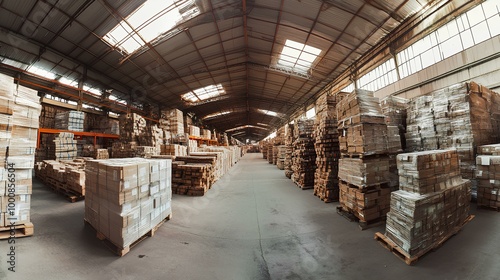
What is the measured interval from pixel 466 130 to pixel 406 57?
6.16m

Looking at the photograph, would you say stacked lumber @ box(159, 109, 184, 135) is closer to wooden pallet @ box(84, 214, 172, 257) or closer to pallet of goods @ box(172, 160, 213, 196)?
pallet of goods @ box(172, 160, 213, 196)

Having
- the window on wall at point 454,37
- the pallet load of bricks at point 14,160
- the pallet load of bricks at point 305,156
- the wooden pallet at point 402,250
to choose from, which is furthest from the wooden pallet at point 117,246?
the window on wall at point 454,37

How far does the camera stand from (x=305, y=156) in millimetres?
8516

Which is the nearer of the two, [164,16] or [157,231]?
[157,231]

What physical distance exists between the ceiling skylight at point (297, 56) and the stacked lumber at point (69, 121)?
Answer: 44.5 feet

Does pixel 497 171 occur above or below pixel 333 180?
above

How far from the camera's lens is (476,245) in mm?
3008

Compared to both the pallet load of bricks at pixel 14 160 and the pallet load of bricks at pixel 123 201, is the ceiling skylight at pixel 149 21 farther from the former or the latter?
the pallet load of bricks at pixel 123 201

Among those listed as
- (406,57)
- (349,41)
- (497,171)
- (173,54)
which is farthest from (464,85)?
(173,54)

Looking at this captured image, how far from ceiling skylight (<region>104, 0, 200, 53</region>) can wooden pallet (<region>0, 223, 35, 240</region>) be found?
9174 millimetres

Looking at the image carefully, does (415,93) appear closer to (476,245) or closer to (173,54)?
(476,245)

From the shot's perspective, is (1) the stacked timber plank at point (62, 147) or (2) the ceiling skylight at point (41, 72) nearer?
(1) the stacked timber plank at point (62, 147)

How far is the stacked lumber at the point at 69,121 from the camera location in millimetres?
10164

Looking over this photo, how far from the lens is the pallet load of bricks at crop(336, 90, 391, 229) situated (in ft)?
14.0
